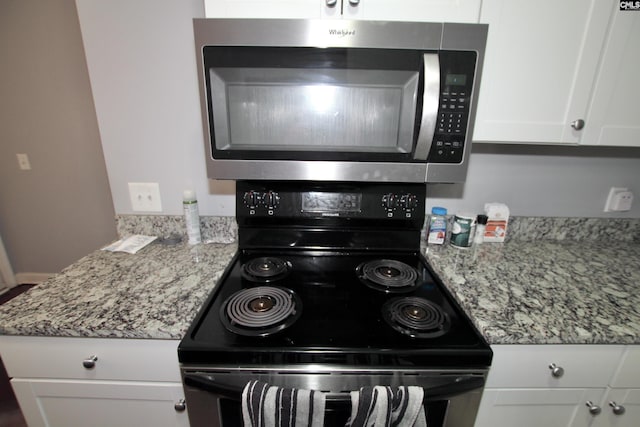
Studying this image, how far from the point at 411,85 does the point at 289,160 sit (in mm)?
415

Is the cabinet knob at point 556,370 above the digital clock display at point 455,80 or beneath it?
beneath

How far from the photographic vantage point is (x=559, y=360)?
794 mm

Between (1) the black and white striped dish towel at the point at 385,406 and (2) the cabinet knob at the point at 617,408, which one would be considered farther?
(2) the cabinet knob at the point at 617,408

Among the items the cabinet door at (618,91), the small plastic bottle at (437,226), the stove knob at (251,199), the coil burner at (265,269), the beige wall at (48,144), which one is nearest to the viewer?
the cabinet door at (618,91)

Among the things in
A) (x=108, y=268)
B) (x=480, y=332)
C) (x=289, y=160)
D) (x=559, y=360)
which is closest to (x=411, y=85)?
(x=289, y=160)

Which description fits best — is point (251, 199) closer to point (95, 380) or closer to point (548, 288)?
point (95, 380)

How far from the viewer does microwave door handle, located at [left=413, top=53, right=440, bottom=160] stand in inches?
31.3

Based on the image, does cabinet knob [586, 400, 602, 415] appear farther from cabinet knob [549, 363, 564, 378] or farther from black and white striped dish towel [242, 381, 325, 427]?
black and white striped dish towel [242, 381, 325, 427]

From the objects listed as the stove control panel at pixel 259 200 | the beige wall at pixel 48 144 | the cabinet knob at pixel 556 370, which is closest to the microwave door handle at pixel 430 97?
the stove control panel at pixel 259 200

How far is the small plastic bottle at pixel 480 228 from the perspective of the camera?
4.10 feet

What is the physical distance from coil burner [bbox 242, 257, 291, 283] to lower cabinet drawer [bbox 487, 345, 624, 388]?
0.68 m

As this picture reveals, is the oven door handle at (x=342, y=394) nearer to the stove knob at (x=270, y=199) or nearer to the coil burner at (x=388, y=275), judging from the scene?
the coil burner at (x=388, y=275)

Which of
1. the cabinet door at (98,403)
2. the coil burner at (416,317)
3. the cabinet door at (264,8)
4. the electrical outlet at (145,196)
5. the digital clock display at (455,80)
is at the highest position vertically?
the cabinet door at (264,8)

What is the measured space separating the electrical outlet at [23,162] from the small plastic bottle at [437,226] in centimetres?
279
